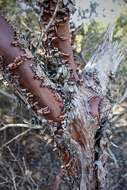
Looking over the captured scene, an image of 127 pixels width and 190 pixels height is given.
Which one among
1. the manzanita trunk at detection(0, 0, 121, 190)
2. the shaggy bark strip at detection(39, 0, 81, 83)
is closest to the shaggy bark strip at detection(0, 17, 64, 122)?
the manzanita trunk at detection(0, 0, 121, 190)

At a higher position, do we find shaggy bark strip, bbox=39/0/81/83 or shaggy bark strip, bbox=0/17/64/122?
shaggy bark strip, bbox=39/0/81/83

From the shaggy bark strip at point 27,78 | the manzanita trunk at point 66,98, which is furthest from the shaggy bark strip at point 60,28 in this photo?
the shaggy bark strip at point 27,78

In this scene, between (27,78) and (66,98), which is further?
(66,98)

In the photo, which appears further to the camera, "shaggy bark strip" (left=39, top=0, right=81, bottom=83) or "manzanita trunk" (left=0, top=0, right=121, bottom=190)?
"shaggy bark strip" (left=39, top=0, right=81, bottom=83)

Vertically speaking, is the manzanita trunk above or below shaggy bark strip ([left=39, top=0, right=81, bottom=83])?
below

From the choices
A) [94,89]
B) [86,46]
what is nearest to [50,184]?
[86,46]

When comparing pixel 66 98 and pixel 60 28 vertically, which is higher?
pixel 60 28

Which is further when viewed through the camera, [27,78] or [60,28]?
[60,28]

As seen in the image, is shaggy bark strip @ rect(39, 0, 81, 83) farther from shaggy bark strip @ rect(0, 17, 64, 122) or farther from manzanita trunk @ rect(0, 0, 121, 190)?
shaggy bark strip @ rect(0, 17, 64, 122)

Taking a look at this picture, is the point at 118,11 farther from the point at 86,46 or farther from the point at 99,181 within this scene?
the point at 99,181
